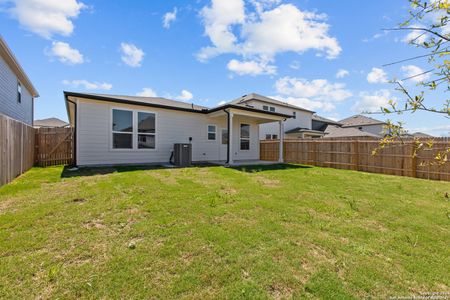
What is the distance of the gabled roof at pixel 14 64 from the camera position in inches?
328

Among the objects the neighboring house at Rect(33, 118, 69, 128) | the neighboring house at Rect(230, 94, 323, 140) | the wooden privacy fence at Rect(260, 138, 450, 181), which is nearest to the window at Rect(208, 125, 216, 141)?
the wooden privacy fence at Rect(260, 138, 450, 181)

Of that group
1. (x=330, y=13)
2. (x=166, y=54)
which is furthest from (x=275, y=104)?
(x=330, y=13)

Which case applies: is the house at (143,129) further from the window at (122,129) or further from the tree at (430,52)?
the tree at (430,52)

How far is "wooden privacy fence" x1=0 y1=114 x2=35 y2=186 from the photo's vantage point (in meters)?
5.37

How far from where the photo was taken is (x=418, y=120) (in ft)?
4.88

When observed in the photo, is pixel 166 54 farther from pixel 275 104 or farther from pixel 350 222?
pixel 275 104

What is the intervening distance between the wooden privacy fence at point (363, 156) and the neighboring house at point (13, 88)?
1363 centimetres

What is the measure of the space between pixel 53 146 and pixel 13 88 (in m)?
3.61

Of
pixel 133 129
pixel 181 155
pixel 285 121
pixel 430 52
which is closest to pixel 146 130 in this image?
pixel 133 129

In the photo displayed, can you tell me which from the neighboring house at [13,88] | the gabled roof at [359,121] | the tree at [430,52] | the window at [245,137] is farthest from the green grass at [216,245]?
the gabled roof at [359,121]

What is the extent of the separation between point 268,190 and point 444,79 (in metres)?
4.47

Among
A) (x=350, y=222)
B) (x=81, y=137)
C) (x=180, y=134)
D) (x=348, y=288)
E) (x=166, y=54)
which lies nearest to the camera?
(x=348, y=288)

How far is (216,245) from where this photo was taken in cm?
264

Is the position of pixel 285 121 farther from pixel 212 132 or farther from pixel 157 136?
pixel 157 136
